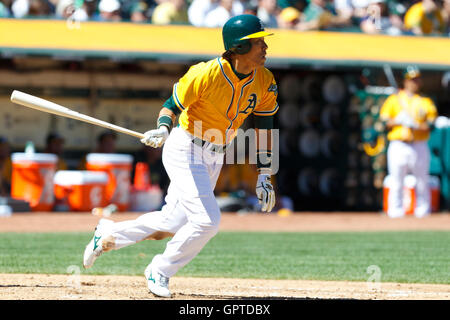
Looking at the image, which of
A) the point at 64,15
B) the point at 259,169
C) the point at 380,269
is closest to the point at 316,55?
the point at 64,15

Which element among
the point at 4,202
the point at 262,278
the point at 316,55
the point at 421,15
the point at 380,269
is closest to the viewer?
the point at 262,278

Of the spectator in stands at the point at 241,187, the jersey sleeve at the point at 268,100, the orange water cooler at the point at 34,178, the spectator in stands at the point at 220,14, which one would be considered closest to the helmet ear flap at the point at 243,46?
the jersey sleeve at the point at 268,100

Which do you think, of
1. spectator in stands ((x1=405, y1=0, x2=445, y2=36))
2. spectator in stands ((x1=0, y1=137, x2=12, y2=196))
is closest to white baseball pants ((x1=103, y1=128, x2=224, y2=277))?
spectator in stands ((x1=0, y1=137, x2=12, y2=196))

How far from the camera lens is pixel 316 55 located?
14.0 metres

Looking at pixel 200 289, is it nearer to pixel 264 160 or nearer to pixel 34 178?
pixel 264 160

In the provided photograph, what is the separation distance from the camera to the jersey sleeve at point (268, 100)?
6184 mm

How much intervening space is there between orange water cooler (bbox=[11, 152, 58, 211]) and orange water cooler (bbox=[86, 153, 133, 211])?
0.68 m

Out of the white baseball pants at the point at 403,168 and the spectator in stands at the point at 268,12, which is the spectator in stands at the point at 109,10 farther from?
the white baseball pants at the point at 403,168

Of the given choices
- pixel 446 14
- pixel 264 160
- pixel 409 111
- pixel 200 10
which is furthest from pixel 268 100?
pixel 446 14

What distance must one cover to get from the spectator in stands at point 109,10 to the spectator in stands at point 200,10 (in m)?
1.22

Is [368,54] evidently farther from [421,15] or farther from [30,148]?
[30,148]

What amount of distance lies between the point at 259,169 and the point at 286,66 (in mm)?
7919

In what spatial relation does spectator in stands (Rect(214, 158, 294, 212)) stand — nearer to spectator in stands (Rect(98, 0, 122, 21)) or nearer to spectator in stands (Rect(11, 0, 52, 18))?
spectator in stands (Rect(98, 0, 122, 21))

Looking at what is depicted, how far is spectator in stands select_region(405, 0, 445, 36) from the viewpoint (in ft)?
50.1
